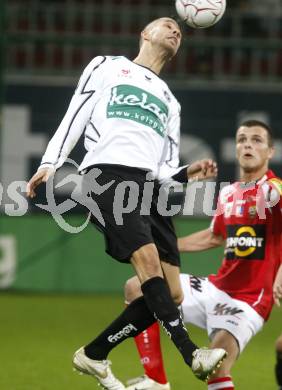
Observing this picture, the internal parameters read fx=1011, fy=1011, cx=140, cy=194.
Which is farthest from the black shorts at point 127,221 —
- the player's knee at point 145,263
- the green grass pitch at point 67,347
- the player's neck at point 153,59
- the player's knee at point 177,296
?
the green grass pitch at point 67,347

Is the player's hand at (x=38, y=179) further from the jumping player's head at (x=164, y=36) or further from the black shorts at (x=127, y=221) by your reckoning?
the jumping player's head at (x=164, y=36)

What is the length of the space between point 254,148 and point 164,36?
0.94 m

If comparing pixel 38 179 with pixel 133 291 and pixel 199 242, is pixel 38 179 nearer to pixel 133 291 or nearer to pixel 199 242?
pixel 133 291

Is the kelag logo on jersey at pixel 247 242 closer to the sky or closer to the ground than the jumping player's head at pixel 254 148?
closer to the ground

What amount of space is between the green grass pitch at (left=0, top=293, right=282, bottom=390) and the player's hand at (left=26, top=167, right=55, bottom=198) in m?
1.60

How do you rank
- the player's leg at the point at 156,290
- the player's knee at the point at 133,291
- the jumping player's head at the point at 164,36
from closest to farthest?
the player's leg at the point at 156,290, the jumping player's head at the point at 164,36, the player's knee at the point at 133,291

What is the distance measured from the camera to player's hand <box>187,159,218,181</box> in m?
5.38


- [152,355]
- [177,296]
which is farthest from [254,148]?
[152,355]

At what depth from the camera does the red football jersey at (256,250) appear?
6.09m

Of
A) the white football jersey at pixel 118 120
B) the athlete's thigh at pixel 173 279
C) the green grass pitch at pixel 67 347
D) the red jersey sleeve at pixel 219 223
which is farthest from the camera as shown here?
the green grass pitch at pixel 67 347

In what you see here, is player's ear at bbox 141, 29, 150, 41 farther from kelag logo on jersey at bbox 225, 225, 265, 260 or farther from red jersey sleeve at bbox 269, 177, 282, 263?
kelag logo on jersey at bbox 225, 225, 265, 260

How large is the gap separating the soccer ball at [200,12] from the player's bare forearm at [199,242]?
136 cm

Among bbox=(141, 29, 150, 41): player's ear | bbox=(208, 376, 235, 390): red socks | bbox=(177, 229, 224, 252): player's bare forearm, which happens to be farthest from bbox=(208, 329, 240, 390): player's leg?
bbox=(141, 29, 150, 41): player's ear

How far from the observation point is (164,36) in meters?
5.86
